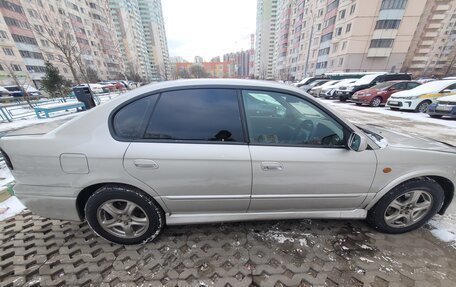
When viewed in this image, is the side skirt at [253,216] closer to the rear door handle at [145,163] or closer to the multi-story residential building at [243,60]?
the rear door handle at [145,163]

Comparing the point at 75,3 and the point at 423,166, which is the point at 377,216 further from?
the point at 75,3

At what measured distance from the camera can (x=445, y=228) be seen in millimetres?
2260

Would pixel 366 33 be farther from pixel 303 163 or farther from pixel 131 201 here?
pixel 131 201

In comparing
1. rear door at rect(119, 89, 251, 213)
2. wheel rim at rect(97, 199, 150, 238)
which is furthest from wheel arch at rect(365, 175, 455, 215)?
wheel rim at rect(97, 199, 150, 238)

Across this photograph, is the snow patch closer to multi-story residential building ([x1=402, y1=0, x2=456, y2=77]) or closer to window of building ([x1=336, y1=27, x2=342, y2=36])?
window of building ([x1=336, y1=27, x2=342, y2=36])

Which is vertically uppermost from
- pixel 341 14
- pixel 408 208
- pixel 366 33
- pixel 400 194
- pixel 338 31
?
pixel 341 14

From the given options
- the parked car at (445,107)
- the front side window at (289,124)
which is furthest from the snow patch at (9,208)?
the parked car at (445,107)

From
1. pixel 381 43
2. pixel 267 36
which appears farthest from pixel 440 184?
pixel 267 36

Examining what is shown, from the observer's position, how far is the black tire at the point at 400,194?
2.01 metres

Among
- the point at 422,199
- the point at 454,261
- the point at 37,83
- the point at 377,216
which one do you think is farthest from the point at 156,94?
the point at 37,83

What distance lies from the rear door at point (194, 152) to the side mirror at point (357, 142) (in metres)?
0.96

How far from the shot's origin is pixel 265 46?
87.8 metres

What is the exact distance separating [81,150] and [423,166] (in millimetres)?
3289

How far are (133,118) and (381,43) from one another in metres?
42.0
